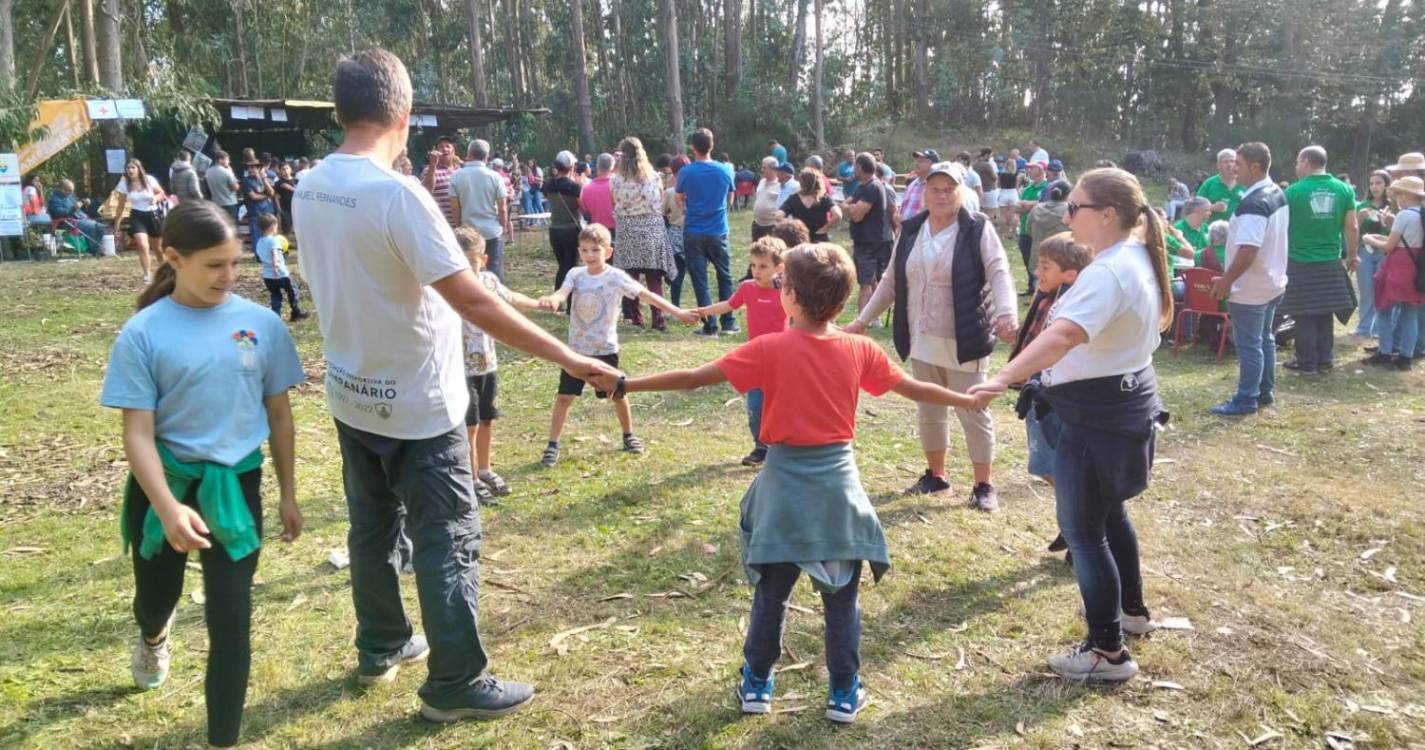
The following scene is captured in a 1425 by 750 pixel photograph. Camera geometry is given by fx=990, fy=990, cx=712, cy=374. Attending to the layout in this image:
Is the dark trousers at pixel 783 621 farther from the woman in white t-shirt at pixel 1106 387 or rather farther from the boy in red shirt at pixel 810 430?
the woman in white t-shirt at pixel 1106 387

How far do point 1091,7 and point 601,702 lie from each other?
43.2 m

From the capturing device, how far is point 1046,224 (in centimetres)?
1198

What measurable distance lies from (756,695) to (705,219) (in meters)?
8.80

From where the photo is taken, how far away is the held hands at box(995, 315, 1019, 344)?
18.0 feet

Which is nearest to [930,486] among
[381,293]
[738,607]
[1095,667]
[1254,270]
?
[738,607]

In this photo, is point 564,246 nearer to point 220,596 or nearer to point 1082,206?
point 1082,206

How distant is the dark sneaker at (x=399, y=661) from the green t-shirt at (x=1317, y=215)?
8.73m

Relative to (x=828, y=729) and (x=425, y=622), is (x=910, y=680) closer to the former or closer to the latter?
(x=828, y=729)

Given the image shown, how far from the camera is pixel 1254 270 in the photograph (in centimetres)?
829

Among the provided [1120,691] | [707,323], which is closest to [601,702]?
[1120,691]

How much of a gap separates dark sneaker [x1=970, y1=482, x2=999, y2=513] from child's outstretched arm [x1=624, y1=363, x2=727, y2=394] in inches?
124

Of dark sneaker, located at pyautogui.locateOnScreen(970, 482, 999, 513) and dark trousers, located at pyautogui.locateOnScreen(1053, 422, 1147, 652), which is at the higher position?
dark trousers, located at pyautogui.locateOnScreen(1053, 422, 1147, 652)

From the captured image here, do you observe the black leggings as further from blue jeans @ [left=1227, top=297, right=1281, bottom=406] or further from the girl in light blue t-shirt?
blue jeans @ [left=1227, top=297, right=1281, bottom=406]

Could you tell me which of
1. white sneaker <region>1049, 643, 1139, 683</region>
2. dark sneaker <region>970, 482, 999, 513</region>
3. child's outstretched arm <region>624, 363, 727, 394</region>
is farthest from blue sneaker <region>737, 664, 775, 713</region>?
dark sneaker <region>970, 482, 999, 513</region>
